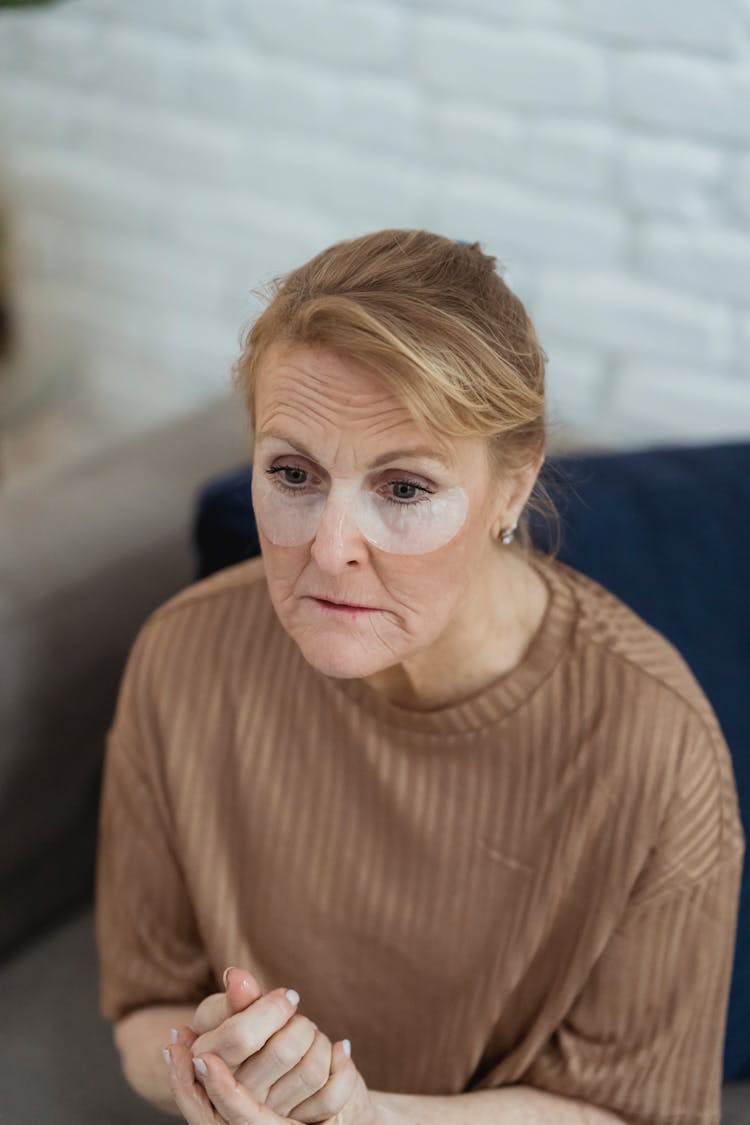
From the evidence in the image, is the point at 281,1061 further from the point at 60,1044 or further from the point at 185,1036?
the point at 60,1044

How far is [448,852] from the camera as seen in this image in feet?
3.37

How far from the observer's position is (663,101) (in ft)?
4.87

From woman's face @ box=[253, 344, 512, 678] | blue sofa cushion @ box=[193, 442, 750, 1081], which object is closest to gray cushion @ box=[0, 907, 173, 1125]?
blue sofa cushion @ box=[193, 442, 750, 1081]

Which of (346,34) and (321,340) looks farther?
(346,34)

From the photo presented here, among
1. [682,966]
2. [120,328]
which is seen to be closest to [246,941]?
[682,966]

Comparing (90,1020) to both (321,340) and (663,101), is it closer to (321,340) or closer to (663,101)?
(321,340)

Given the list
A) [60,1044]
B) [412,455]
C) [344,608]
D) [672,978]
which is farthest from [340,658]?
[60,1044]

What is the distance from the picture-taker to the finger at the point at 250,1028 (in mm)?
825

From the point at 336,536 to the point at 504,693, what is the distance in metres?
0.23

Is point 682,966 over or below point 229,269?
below

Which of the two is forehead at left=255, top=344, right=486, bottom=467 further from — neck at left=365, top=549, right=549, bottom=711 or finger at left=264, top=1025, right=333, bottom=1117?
finger at left=264, top=1025, right=333, bottom=1117

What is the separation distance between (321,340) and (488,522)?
0.18 metres

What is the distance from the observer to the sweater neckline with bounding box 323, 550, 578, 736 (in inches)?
39.0

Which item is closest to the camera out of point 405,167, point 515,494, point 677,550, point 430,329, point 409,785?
point 430,329
